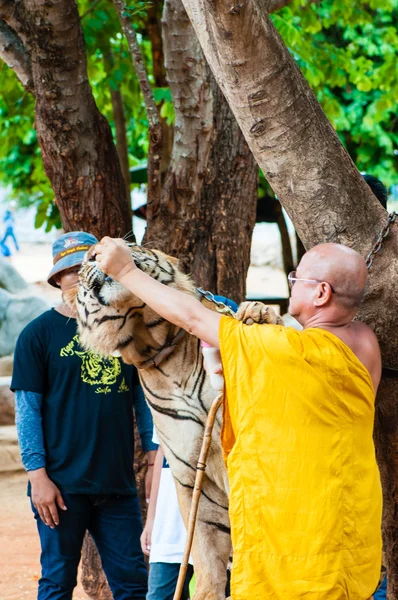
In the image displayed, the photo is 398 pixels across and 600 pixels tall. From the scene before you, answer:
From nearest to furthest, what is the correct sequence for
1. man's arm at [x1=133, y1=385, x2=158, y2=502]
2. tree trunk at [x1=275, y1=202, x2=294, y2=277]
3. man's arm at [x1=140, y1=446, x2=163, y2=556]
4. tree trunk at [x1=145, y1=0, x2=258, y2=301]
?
man's arm at [x1=140, y1=446, x2=163, y2=556] → man's arm at [x1=133, y1=385, x2=158, y2=502] → tree trunk at [x1=145, y1=0, x2=258, y2=301] → tree trunk at [x1=275, y1=202, x2=294, y2=277]

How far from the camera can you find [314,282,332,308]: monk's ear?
301 centimetres

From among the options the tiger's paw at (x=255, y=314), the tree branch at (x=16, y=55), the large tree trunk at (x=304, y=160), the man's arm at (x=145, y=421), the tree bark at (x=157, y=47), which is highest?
the tree bark at (x=157, y=47)

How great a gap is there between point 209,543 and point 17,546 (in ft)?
17.3

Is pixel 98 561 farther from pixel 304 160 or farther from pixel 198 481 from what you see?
pixel 304 160

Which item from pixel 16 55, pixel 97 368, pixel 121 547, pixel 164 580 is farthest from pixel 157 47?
pixel 164 580

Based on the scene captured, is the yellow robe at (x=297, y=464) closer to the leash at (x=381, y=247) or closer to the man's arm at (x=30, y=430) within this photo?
the leash at (x=381, y=247)

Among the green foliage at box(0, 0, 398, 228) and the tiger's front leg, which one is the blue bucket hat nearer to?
the tiger's front leg

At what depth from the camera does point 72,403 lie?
4582 mm

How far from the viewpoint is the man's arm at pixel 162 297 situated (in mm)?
2980

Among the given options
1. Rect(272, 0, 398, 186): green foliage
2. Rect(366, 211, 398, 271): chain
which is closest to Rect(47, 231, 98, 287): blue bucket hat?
Rect(366, 211, 398, 271): chain

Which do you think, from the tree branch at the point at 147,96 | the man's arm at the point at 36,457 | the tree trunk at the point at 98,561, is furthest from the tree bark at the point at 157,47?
the man's arm at the point at 36,457

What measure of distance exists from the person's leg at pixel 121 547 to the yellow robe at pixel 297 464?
68.8 inches

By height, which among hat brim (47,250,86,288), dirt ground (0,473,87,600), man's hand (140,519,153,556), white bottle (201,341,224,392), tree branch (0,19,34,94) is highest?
tree branch (0,19,34,94)

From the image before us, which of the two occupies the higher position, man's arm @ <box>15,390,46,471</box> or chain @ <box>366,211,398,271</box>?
chain @ <box>366,211,398,271</box>
